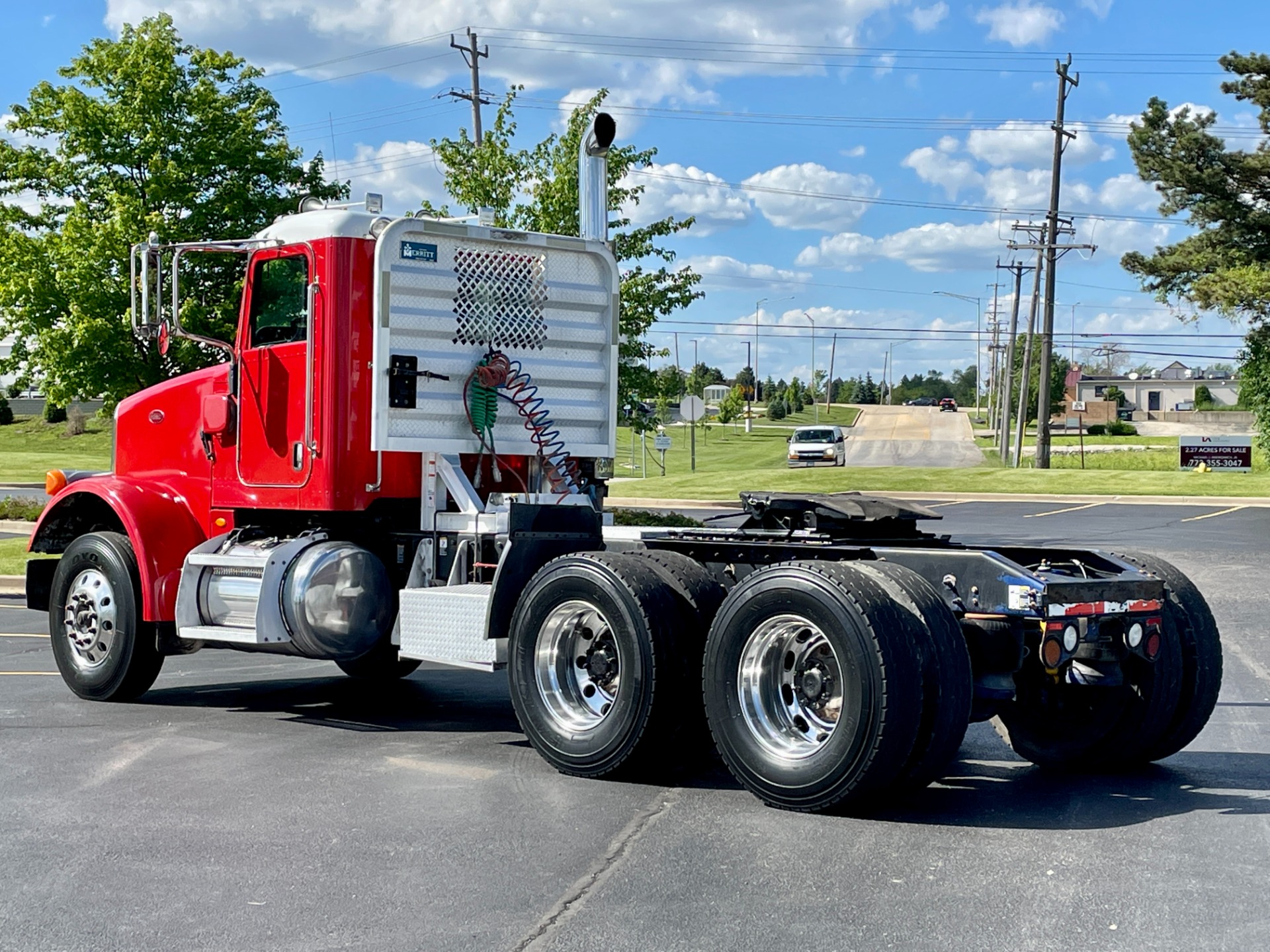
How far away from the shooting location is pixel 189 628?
8.96 metres

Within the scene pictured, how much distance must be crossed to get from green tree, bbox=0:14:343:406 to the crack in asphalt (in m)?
13.8

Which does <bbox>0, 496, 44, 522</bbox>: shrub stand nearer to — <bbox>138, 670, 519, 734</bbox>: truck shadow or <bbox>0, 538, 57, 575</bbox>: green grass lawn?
<bbox>0, 538, 57, 575</bbox>: green grass lawn

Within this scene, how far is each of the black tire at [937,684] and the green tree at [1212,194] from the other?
37.6 m

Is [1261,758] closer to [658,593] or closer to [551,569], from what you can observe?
[658,593]

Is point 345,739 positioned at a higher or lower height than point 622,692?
lower

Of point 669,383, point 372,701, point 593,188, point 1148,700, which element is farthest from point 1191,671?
point 669,383

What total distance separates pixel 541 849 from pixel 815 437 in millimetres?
49509

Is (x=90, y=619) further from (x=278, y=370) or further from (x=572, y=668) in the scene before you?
(x=572, y=668)

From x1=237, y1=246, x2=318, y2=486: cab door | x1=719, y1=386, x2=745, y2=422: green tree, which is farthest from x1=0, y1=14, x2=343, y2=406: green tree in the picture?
x1=719, y1=386, x2=745, y2=422: green tree

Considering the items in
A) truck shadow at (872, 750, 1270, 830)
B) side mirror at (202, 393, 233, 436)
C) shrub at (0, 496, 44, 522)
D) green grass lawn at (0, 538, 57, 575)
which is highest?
side mirror at (202, 393, 233, 436)

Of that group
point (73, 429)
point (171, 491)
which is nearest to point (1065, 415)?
point (73, 429)

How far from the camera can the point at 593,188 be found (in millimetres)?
9766

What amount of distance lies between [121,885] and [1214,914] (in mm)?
3923

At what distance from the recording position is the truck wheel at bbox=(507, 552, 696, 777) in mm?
6918
